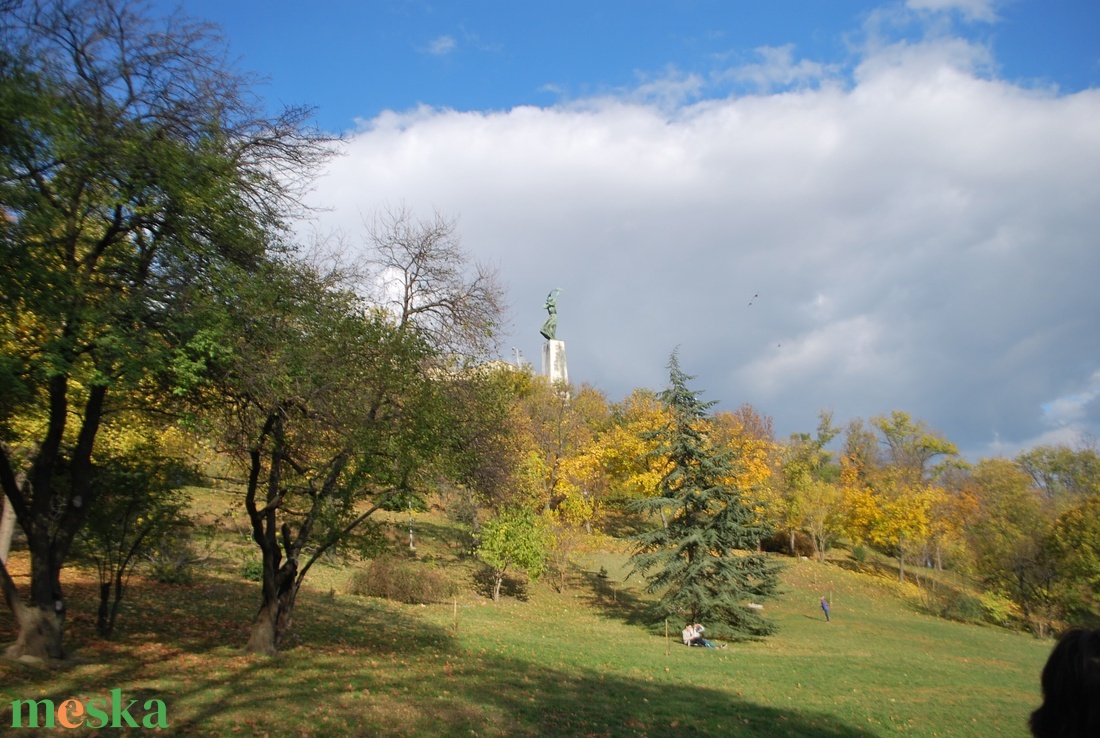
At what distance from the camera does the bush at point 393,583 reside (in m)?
24.2

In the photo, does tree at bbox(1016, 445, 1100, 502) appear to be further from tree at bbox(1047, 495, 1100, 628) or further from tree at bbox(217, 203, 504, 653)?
tree at bbox(217, 203, 504, 653)

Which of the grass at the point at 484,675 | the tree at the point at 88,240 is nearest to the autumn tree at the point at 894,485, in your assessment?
the grass at the point at 484,675

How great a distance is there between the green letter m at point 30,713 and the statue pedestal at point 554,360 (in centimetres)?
4702

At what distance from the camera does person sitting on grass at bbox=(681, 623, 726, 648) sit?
22781mm

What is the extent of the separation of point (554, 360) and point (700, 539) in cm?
3140

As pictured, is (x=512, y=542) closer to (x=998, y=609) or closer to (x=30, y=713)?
(x=30, y=713)

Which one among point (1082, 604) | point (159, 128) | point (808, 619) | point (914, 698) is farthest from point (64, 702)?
point (1082, 604)

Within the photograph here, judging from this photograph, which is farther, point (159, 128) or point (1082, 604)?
point (1082, 604)

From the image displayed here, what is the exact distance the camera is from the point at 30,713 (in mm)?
7336

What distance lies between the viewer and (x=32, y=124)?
827 centimetres

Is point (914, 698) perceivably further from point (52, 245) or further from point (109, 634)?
point (52, 245)

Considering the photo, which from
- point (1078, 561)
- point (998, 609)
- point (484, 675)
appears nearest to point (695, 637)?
point (484, 675)

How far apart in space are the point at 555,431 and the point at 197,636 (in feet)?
101

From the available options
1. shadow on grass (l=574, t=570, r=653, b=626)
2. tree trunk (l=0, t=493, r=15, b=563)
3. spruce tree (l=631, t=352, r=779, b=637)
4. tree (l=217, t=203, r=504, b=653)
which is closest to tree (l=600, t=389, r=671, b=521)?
shadow on grass (l=574, t=570, r=653, b=626)
